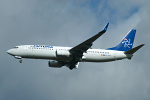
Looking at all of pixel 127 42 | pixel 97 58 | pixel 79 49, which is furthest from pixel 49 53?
pixel 127 42

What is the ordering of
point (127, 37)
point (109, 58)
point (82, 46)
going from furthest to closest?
1. point (127, 37)
2. point (109, 58)
3. point (82, 46)

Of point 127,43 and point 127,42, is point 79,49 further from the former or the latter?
point 127,42

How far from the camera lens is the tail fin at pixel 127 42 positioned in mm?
58059

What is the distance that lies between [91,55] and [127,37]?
41.5ft

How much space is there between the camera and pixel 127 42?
197 feet

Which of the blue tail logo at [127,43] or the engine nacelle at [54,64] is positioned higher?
the blue tail logo at [127,43]

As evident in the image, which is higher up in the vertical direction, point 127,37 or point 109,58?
point 127,37

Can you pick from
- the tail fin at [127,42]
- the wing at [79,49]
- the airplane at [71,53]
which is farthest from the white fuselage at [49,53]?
the tail fin at [127,42]

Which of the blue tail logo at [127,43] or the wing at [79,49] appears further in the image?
the blue tail logo at [127,43]

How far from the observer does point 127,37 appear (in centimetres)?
6109

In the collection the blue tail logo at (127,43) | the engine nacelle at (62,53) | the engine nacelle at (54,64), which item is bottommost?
the engine nacelle at (54,64)

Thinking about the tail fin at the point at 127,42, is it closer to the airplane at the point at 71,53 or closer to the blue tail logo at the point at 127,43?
the blue tail logo at the point at 127,43

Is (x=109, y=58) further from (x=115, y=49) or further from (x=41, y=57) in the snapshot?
(x=41, y=57)

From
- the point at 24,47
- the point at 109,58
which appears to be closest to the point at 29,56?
the point at 24,47
